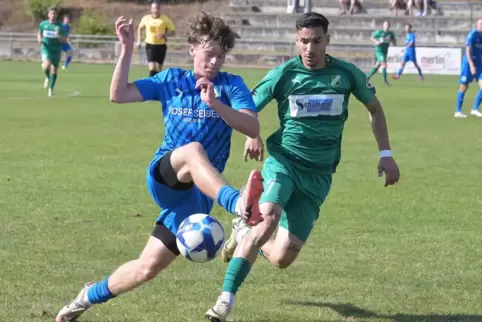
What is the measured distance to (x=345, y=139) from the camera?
16453 millimetres

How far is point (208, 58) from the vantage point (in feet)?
17.7

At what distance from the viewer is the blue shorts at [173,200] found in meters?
5.45

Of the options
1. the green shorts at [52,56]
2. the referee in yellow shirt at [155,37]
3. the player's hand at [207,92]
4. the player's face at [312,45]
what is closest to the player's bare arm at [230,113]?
the player's hand at [207,92]

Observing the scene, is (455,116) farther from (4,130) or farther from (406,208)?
(406,208)

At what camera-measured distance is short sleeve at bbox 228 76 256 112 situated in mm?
5465

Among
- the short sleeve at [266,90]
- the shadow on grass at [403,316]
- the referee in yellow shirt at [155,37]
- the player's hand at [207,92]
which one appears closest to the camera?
the player's hand at [207,92]

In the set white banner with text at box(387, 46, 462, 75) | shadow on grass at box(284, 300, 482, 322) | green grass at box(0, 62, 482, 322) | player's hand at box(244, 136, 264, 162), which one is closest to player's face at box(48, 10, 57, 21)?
green grass at box(0, 62, 482, 322)

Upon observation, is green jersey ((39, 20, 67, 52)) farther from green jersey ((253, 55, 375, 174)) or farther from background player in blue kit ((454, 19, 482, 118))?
green jersey ((253, 55, 375, 174))

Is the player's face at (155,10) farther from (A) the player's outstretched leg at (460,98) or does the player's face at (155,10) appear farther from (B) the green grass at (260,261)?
(B) the green grass at (260,261)

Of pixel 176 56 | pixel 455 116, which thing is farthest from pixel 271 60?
pixel 455 116

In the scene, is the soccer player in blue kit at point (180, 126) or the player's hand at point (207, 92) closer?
the player's hand at point (207, 92)

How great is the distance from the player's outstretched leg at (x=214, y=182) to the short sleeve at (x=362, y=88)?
168 cm

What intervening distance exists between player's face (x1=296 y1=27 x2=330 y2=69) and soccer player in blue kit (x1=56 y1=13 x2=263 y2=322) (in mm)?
917

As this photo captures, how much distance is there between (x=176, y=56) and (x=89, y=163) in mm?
33733
